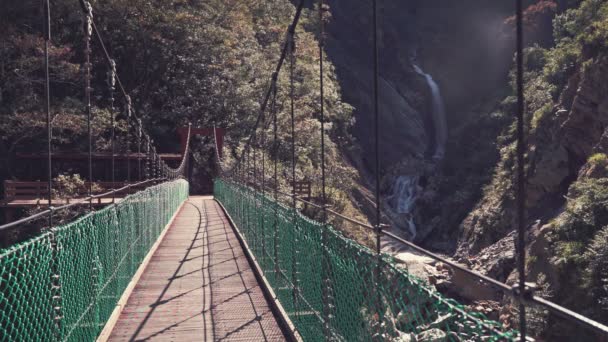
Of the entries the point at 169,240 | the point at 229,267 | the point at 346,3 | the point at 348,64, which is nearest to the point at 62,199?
the point at 169,240

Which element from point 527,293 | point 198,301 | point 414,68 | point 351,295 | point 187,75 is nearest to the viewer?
point 527,293

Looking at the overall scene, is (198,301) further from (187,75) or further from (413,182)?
(413,182)

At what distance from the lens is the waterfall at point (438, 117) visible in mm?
29375

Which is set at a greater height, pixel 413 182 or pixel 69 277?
pixel 69 277

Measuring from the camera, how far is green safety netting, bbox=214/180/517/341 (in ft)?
4.21

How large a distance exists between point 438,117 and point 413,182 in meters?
7.77

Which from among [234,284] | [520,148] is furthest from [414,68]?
[520,148]

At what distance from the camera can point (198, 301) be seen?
159 inches

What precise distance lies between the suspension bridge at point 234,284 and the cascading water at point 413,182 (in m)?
16.9

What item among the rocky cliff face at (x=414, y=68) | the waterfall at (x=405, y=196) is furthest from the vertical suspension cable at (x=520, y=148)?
Result: the rocky cliff face at (x=414, y=68)

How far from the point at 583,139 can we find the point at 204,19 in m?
14.5

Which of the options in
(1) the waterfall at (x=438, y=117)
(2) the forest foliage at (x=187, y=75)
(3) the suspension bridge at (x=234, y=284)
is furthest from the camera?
(1) the waterfall at (x=438, y=117)

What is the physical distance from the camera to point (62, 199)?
1179 centimetres

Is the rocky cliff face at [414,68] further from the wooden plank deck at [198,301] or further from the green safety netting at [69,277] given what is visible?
the green safety netting at [69,277]
